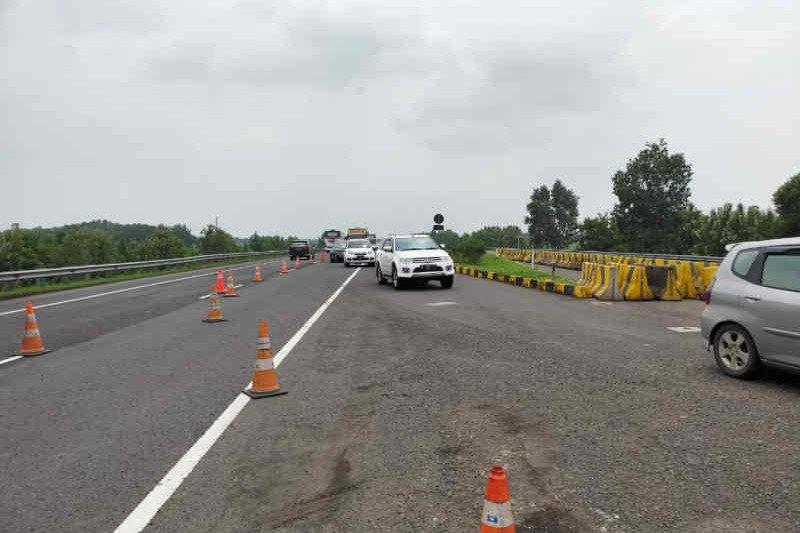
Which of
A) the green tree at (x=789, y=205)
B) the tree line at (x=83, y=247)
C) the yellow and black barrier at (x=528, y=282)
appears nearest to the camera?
the yellow and black barrier at (x=528, y=282)

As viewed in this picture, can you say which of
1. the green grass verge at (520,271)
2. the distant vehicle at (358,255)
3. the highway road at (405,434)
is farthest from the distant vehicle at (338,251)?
the highway road at (405,434)

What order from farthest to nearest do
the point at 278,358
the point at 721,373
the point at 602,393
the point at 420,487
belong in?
the point at 278,358 → the point at 721,373 → the point at 602,393 → the point at 420,487

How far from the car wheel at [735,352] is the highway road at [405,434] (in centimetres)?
20

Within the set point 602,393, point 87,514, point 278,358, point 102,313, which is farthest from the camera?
point 102,313

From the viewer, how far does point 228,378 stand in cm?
686

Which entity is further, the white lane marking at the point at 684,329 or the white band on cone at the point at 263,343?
the white lane marking at the point at 684,329

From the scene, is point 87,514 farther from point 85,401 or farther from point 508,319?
point 508,319

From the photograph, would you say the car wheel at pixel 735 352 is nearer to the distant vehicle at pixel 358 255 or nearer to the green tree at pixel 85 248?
the distant vehicle at pixel 358 255

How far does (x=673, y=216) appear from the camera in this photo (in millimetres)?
79562

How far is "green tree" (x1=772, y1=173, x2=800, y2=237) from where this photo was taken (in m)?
53.7

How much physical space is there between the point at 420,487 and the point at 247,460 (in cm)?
140

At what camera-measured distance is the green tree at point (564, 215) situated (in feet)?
434

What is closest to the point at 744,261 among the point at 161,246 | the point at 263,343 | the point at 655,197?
the point at 263,343

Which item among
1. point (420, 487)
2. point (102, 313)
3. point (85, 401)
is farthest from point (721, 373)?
point (102, 313)
